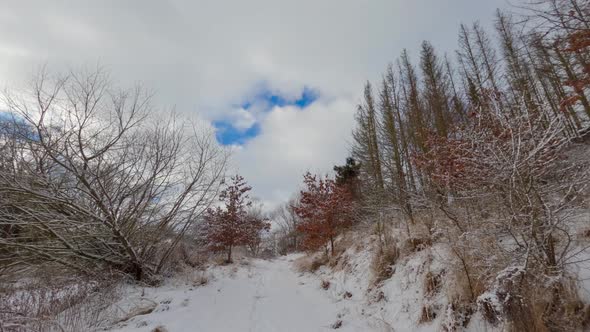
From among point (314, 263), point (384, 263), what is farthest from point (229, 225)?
point (384, 263)

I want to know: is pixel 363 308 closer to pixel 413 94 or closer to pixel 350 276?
pixel 350 276

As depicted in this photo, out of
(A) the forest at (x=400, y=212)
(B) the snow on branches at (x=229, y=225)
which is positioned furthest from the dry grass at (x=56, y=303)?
(B) the snow on branches at (x=229, y=225)

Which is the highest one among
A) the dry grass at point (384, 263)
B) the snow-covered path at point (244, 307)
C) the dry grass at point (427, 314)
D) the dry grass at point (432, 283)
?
the dry grass at point (384, 263)

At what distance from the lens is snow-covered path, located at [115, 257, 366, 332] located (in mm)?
4867

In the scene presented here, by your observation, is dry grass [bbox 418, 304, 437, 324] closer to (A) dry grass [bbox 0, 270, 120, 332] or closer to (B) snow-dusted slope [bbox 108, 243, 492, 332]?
(B) snow-dusted slope [bbox 108, 243, 492, 332]

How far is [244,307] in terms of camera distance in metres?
6.13

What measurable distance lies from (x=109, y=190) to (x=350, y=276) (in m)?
7.13

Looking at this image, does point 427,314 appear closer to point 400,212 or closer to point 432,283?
point 432,283

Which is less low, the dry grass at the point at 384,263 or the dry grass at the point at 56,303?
the dry grass at the point at 384,263

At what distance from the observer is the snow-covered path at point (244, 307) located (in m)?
4.87

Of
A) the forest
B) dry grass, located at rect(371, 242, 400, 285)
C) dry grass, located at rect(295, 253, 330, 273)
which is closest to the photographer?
the forest

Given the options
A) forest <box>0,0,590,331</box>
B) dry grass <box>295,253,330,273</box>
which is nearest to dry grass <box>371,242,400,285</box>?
forest <box>0,0,590,331</box>

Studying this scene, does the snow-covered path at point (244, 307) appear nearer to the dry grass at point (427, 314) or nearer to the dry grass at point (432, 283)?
the dry grass at point (427, 314)

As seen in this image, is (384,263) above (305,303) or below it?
above
